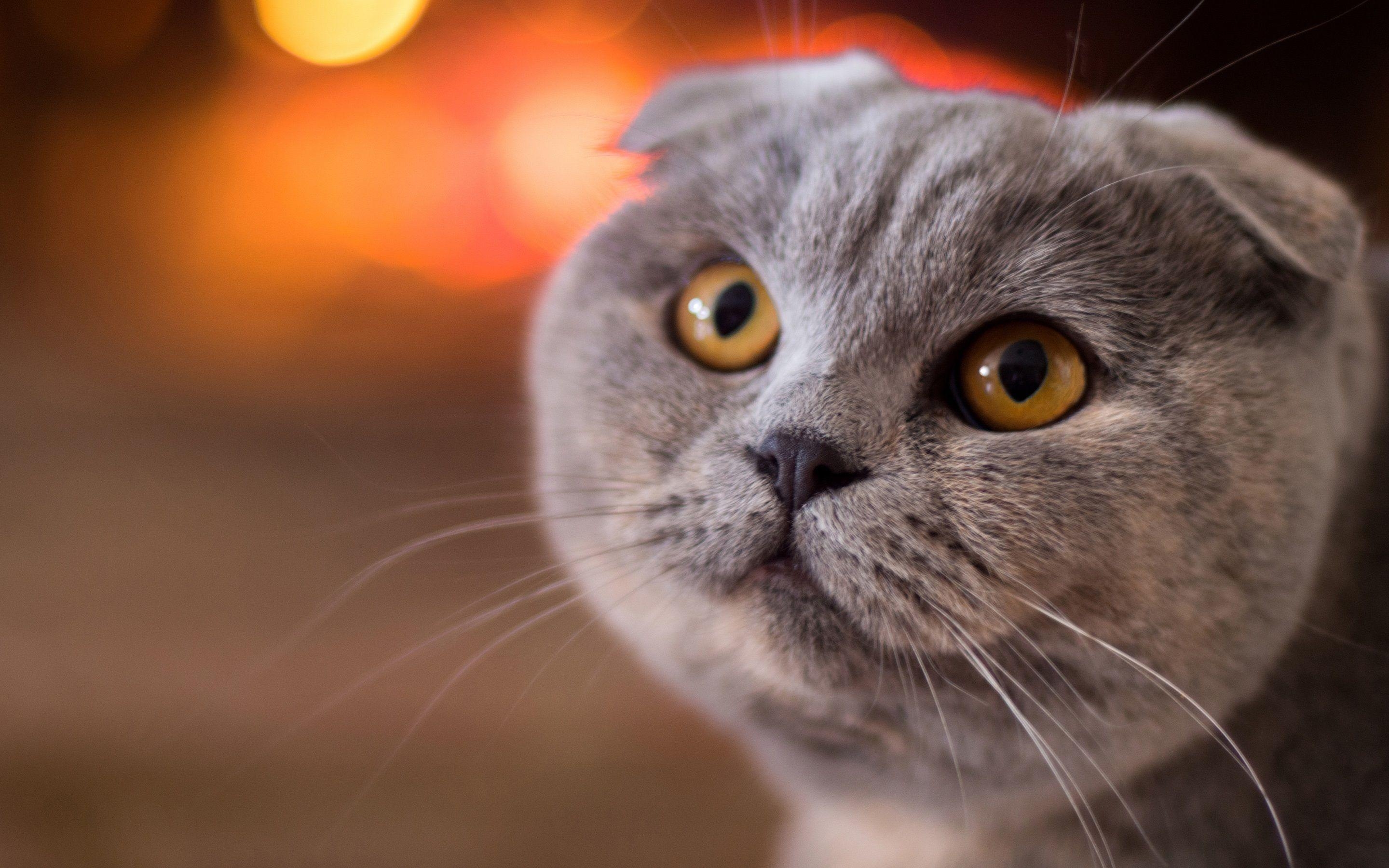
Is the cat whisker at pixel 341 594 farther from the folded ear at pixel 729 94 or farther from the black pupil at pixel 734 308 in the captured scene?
the folded ear at pixel 729 94

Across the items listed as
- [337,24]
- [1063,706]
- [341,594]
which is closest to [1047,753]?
[1063,706]

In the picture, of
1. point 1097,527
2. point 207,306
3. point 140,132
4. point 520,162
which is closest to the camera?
point 1097,527

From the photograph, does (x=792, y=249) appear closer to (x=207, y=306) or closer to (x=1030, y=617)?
(x=1030, y=617)

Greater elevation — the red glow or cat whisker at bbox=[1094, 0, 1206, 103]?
the red glow

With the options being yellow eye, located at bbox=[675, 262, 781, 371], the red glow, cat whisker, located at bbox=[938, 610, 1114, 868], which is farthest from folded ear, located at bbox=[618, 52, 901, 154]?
cat whisker, located at bbox=[938, 610, 1114, 868]

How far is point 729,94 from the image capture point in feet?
2.31

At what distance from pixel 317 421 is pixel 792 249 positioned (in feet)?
2.87

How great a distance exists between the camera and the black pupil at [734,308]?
0.59 m

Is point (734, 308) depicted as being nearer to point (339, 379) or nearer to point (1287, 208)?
point (1287, 208)

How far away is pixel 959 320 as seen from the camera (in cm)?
48

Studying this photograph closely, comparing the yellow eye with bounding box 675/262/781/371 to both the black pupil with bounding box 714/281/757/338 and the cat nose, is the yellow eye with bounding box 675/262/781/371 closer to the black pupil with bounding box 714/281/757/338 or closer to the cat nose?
the black pupil with bounding box 714/281/757/338

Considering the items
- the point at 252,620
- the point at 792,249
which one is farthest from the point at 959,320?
the point at 252,620

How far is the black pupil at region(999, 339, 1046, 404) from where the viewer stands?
483mm

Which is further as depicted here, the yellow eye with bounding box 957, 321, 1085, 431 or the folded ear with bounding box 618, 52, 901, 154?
the folded ear with bounding box 618, 52, 901, 154
